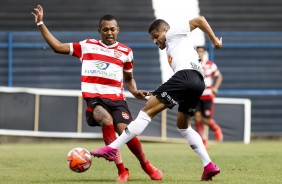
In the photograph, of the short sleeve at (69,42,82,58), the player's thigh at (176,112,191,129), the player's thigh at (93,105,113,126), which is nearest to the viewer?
the player's thigh at (176,112,191,129)

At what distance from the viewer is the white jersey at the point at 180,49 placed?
9.66m

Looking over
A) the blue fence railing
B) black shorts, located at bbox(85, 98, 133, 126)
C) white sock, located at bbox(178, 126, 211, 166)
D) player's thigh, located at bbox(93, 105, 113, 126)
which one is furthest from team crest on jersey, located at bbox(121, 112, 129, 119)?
the blue fence railing

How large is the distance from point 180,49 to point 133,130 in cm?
101

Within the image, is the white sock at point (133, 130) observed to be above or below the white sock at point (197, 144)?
above

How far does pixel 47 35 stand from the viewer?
9.79m

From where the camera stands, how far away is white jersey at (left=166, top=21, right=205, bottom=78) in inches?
380

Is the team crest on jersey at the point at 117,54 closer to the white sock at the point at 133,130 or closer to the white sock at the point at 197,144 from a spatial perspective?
the white sock at the point at 133,130

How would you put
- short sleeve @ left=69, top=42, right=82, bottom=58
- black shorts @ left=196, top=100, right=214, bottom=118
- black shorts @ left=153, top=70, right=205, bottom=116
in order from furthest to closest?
1. black shorts @ left=196, top=100, right=214, bottom=118
2. short sleeve @ left=69, top=42, right=82, bottom=58
3. black shorts @ left=153, top=70, right=205, bottom=116

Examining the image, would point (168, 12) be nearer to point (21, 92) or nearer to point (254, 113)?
point (254, 113)

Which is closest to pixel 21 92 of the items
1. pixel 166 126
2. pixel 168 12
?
pixel 166 126

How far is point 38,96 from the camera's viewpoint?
67.1 feet

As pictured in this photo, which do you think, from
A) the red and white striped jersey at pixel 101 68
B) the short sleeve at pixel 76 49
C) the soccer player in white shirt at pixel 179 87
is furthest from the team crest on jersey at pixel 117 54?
the soccer player in white shirt at pixel 179 87

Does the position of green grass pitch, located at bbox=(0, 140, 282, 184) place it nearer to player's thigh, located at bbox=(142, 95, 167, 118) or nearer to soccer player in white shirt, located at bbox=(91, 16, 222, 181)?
soccer player in white shirt, located at bbox=(91, 16, 222, 181)

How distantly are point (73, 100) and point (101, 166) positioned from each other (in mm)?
8419
